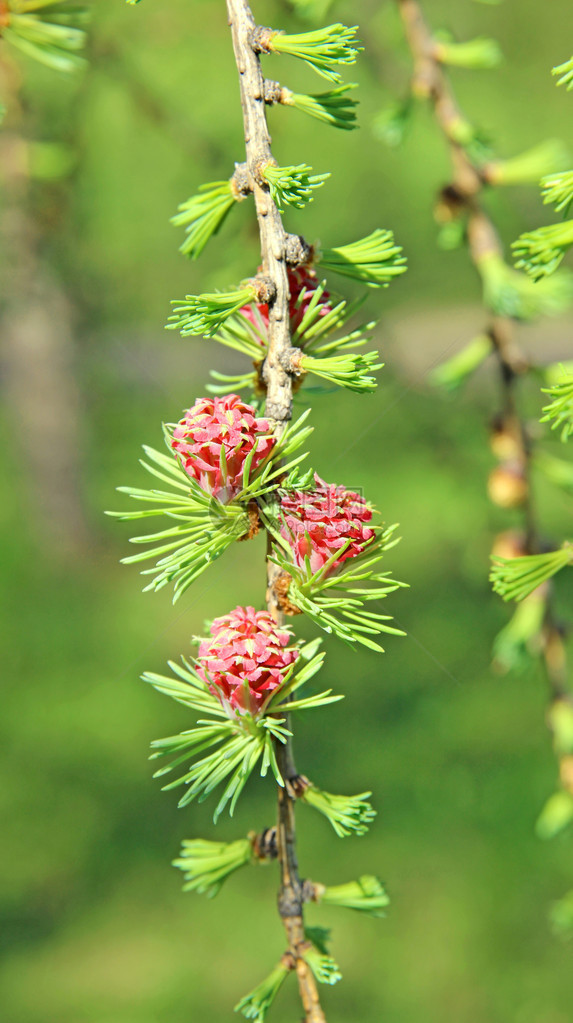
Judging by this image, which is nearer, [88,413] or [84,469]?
[84,469]

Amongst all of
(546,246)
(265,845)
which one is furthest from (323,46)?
(265,845)

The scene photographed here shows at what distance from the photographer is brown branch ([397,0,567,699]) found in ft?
1.88

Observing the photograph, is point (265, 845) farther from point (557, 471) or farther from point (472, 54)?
point (472, 54)

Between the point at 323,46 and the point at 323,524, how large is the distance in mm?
212

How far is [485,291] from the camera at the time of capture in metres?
0.57

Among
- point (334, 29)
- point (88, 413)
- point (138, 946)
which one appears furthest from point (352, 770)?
point (88, 413)

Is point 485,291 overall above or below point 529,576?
above

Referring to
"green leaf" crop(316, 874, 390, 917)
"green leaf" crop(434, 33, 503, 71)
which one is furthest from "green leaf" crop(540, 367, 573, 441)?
"green leaf" crop(434, 33, 503, 71)

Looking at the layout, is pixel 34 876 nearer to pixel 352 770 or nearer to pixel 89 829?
pixel 89 829

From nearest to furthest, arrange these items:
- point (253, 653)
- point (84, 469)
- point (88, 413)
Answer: point (253, 653) < point (84, 469) < point (88, 413)

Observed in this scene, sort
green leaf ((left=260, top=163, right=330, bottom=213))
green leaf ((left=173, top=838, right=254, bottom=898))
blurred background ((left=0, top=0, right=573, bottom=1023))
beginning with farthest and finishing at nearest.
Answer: blurred background ((left=0, top=0, right=573, bottom=1023)) < green leaf ((left=173, top=838, right=254, bottom=898)) < green leaf ((left=260, top=163, right=330, bottom=213))

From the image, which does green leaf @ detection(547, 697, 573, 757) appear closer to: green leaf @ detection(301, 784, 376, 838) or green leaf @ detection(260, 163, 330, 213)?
green leaf @ detection(301, 784, 376, 838)

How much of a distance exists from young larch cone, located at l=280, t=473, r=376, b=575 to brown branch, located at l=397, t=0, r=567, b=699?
28 cm

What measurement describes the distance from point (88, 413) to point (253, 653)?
81.0 inches
